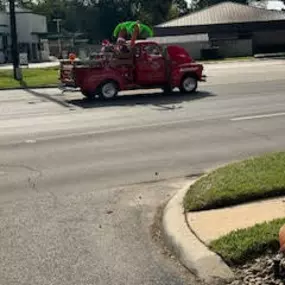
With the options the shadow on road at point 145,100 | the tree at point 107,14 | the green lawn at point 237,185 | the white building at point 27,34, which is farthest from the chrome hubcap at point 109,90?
the tree at point 107,14

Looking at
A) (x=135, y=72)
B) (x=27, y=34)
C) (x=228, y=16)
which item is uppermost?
(x=228, y=16)

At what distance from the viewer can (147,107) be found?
66.2 feet

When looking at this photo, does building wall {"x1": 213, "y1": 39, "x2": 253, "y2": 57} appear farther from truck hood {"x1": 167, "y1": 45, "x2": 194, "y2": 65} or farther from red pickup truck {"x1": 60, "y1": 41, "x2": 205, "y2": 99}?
red pickup truck {"x1": 60, "y1": 41, "x2": 205, "y2": 99}

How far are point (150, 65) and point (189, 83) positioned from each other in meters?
1.74

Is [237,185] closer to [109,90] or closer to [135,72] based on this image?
[109,90]

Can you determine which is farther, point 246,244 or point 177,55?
point 177,55

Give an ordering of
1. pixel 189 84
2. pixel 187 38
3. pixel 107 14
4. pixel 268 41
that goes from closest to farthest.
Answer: pixel 189 84 → pixel 187 38 → pixel 268 41 → pixel 107 14

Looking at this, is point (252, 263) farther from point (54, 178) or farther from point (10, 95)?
point (10, 95)

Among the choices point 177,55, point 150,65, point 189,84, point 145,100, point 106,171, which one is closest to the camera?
point 106,171

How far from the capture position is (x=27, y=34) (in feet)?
273

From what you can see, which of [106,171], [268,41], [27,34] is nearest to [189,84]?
[106,171]

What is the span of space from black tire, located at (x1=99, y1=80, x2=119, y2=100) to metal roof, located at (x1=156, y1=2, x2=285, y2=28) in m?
54.7

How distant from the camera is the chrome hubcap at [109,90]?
75.5 feet

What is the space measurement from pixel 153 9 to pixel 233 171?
111071mm
